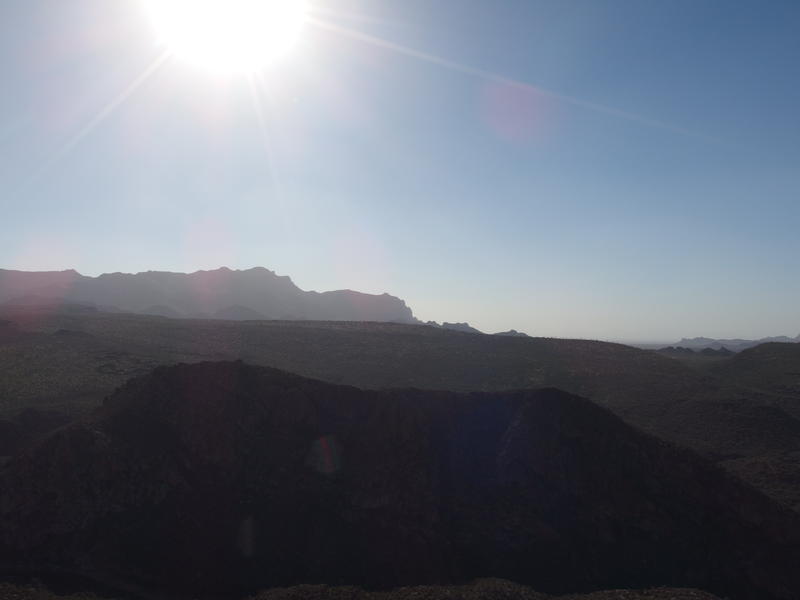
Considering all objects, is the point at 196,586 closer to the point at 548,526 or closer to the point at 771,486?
the point at 548,526

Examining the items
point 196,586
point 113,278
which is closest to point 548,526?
point 196,586

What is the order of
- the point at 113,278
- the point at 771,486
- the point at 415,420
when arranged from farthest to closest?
the point at 113,278, the point at 771,486, the point at 415,420

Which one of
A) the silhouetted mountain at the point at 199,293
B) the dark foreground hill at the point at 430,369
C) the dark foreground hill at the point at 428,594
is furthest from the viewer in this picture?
the silhouetted mountain at the point at 199,293

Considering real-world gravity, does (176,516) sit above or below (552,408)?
below

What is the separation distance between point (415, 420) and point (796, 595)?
12926mm

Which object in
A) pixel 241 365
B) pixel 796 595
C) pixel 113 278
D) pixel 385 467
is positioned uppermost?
pixel 113 278

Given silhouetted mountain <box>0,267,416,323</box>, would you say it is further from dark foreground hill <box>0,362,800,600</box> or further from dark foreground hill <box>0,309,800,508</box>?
dark foreground hill <box>0,362,800,600</box>

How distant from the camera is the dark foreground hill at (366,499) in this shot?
16047 millimetres

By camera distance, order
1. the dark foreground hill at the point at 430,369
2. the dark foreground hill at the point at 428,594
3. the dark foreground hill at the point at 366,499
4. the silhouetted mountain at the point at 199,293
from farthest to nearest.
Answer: the silhouetted mountain at the point at 199,293 → the dark foreground hill at the point at 430,369 → the dark foreground hill at the point at 366,499 → the dark foreground hill at the point at 428,594

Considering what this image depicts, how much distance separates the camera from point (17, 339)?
51344 mm

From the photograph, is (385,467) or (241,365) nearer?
(385,467)

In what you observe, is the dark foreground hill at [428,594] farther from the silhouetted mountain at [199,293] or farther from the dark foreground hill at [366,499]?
the silhouetted mountain at [199,293]

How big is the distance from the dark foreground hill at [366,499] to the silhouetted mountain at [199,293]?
114m

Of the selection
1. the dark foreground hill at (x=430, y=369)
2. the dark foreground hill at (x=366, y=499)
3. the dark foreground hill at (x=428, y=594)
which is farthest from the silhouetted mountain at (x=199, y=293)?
the dark foreground hill at (x=428, y=594)
